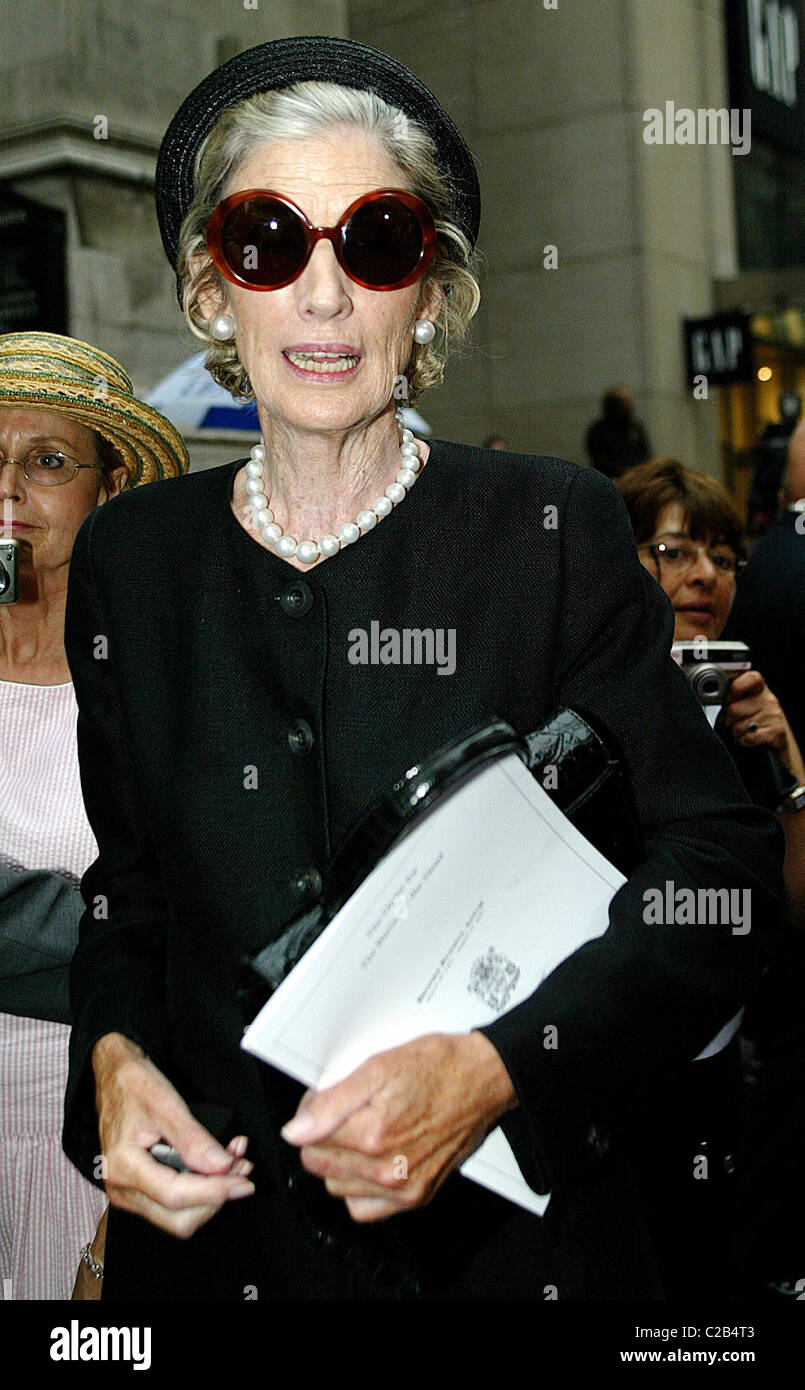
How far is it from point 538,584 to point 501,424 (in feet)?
31.3

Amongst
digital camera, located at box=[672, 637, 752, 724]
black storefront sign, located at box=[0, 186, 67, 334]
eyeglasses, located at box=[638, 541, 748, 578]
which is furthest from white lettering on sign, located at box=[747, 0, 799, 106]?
digital camera, located at box=[672, 637, 752, 724]

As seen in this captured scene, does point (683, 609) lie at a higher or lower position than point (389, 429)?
higher

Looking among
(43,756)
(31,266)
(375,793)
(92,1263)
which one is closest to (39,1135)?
(92,1263)

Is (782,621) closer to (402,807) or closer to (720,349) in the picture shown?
(402,807)

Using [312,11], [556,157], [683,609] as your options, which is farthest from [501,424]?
[683,609]

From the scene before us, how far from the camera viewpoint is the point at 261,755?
1318 millimetres

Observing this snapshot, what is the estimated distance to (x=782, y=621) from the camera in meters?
2.89

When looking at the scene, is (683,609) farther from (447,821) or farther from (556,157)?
(556,157)

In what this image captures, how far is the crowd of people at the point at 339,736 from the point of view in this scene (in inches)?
46.2

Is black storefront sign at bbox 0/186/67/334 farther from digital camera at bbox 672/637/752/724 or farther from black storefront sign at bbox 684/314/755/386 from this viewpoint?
black storefront sign at bbox 684/314/755/386

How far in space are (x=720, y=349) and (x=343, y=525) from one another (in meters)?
10.0

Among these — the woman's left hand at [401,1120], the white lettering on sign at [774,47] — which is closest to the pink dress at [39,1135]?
the woman's left hand at [401,1120]

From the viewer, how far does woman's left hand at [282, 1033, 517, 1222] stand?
3.51 ft
